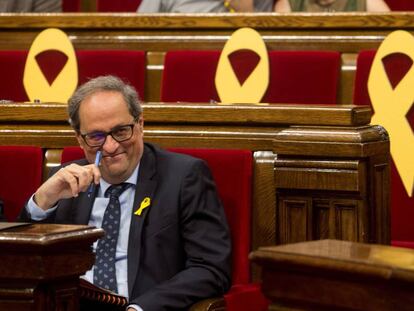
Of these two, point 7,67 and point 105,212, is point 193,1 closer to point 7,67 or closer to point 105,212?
point 7,67

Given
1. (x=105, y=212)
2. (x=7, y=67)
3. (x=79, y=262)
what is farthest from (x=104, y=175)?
(x=7, y=67)

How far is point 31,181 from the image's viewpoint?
38.7 inches

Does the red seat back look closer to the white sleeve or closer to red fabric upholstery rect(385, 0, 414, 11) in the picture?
the white sleeve

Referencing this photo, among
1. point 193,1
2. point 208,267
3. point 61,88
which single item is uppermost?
point 193,1

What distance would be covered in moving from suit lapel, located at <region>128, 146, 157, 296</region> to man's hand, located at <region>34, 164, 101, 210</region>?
1.8 inches

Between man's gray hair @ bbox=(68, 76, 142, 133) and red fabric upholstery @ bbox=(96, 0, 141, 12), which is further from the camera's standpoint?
red fabric upholstery @ bbox=(96, 0, 141, 12)

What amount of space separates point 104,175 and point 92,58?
0.48m

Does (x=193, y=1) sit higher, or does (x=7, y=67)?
(x=193, y=1)

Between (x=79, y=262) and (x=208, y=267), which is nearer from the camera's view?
(x=79, y=262)

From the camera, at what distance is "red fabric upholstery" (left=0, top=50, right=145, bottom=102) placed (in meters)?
1.36

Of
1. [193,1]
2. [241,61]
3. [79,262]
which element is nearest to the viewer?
[79,262]

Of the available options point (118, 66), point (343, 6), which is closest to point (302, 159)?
point (118, 66)

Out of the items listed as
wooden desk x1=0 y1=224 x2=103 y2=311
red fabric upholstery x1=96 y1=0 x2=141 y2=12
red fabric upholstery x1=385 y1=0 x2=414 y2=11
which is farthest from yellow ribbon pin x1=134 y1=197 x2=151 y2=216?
red fabric upholstery x1=96 y1=0 x2=141 y2=12

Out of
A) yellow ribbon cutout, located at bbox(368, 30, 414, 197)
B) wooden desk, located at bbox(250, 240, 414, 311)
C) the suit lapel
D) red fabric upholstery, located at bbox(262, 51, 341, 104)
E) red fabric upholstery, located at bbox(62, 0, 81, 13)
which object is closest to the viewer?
wooden desk, located at bbox(250, 240, 414, 311)
